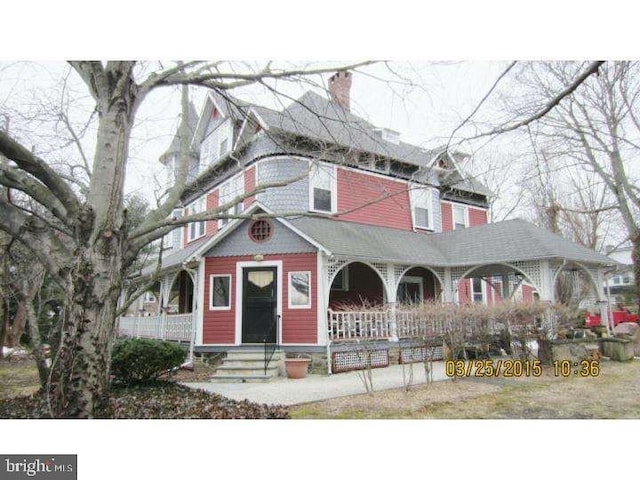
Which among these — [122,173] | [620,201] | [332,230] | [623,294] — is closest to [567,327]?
[620,201]

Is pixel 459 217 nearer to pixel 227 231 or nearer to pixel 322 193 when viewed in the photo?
pixel 322 193

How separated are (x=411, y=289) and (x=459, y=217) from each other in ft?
12.6

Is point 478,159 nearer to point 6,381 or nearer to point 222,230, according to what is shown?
point 222,230

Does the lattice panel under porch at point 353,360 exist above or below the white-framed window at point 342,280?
below

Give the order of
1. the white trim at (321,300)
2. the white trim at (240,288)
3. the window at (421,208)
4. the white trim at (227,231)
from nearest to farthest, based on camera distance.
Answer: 1. the white trim at (321,300)
2. the white trim at (240,288)
3. the white trim at (227,231)
4. the window at (421,208)

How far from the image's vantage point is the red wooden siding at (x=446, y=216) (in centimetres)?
1494

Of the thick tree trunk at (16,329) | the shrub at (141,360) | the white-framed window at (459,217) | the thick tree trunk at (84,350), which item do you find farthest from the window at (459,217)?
the thick tree trunk at (16,329)

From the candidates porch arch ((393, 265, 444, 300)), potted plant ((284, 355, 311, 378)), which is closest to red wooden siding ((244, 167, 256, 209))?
porch arch ((393, 265, 444, 300))

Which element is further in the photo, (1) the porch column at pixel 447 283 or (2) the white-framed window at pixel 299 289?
(1) the porch column at pixel 447 283

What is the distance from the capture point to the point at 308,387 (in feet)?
24.0

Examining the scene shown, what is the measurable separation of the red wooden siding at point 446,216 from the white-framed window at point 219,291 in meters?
7.73

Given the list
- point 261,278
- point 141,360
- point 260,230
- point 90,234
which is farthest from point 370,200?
point 90,234

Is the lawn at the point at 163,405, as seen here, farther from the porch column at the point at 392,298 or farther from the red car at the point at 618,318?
the red car at the point at 618,318

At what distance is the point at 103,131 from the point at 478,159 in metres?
4.25
